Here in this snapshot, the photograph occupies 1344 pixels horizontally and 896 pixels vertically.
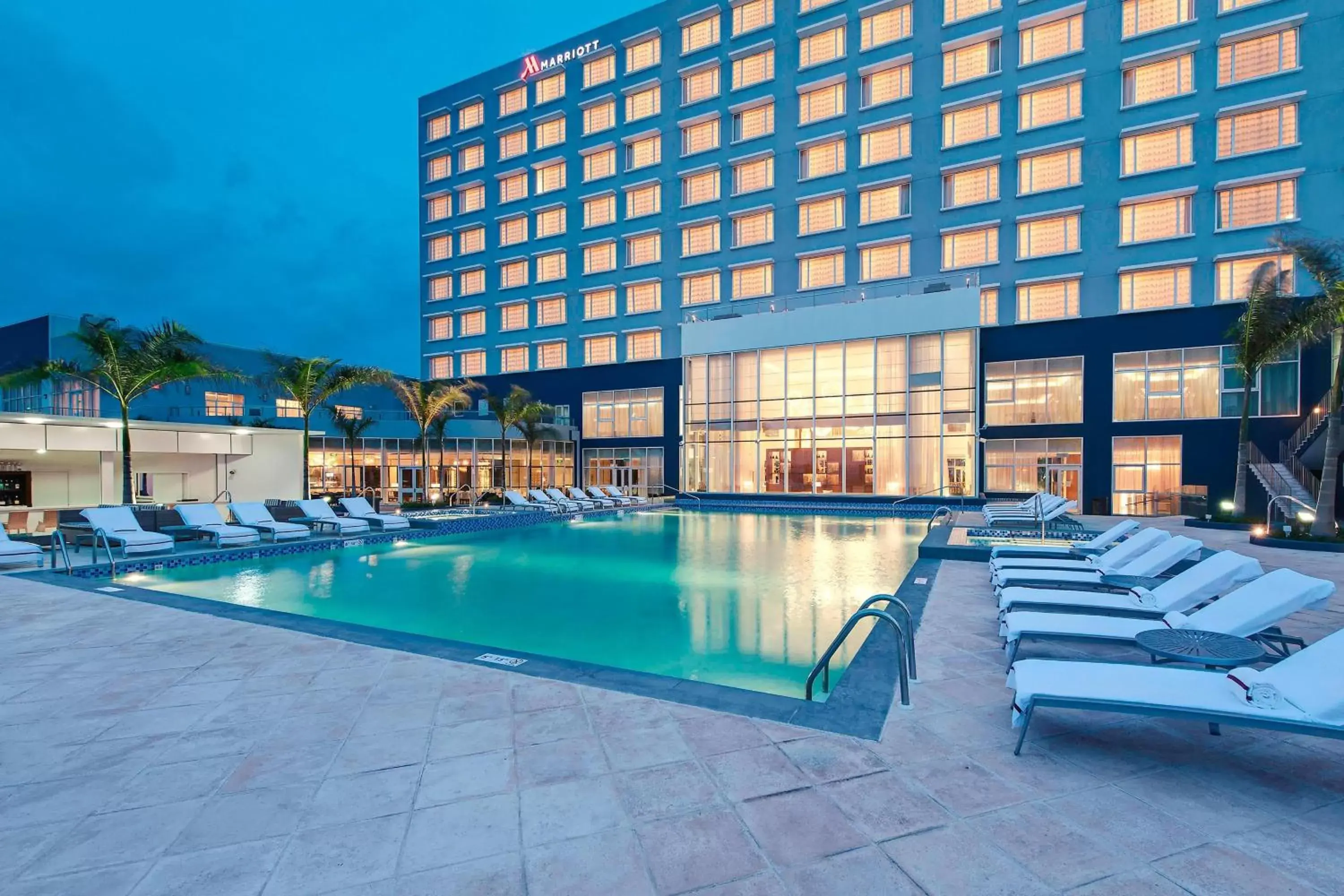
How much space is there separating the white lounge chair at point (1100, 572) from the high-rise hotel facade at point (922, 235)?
1773cm

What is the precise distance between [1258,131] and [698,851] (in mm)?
29894

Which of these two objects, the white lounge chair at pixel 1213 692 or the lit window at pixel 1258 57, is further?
the lit window at pixel 1258 57

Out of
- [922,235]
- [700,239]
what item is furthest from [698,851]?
[700,239]

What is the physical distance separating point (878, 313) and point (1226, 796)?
23.1 m

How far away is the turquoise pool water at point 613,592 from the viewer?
21.0ft

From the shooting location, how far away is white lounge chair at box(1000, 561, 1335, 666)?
4.16m

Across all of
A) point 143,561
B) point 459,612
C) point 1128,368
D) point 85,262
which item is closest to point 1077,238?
point 1128,368

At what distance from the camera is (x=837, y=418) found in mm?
25719

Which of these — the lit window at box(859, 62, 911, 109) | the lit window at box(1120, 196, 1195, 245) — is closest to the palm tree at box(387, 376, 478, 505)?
the lit window at box(859, 62, 911, 109)

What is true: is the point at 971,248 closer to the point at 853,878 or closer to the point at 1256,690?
the point at 1256,690

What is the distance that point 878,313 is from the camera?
80.3 ft

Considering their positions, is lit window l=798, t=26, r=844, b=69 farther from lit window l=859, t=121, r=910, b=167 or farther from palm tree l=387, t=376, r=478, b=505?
palm tree l=387, t=376, r=478, b=505

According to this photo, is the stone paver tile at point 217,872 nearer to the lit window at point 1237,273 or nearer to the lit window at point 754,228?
the lit window at point 1237,273

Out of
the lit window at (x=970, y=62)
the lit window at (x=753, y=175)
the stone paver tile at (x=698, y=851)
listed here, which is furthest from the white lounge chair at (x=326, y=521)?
the lit window at (x=970, y=62)
